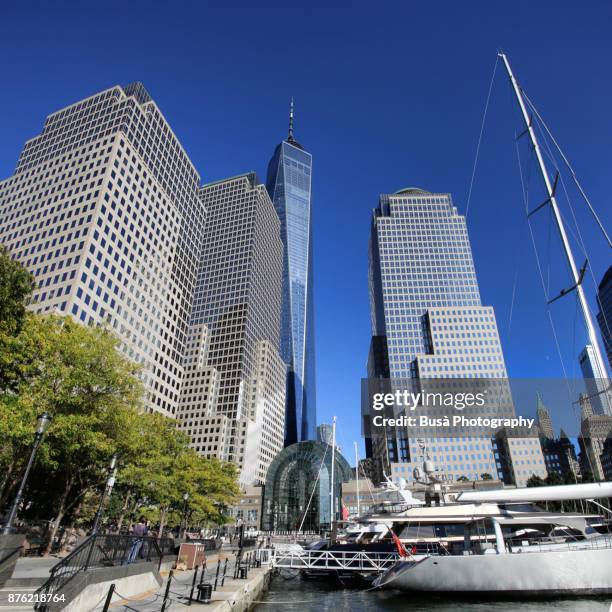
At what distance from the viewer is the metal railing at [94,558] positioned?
10680 mm

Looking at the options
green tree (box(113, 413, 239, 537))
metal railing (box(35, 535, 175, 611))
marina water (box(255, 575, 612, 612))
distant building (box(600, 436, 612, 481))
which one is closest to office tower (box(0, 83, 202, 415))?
green tree (box(113, 413, 239, 537))

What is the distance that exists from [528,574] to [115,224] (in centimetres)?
8259

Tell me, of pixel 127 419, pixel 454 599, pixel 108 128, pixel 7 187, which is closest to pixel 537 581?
pixel 454 599

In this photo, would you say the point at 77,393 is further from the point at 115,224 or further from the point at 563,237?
the point at 115,224

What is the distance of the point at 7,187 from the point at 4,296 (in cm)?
9377

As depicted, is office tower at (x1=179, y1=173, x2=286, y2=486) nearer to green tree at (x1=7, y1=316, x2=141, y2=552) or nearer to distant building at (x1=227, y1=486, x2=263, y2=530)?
distant building at (x1=227, y1=486, x2=263, y2=530)

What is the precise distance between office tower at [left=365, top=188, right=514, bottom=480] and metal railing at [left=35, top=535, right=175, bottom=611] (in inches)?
4923

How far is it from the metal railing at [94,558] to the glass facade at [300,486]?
100 metres

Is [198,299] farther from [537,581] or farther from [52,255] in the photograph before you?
[537,581]

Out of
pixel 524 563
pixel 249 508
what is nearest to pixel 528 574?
pixel 524 563

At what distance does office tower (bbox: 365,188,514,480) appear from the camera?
133 m

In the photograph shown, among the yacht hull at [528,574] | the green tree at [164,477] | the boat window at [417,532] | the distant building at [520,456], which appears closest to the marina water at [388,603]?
the yacht hull at [528,574]

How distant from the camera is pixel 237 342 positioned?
158375 mm

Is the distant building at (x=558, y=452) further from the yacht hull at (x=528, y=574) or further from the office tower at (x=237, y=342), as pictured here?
the yacht hull at (x=528, y=574)
